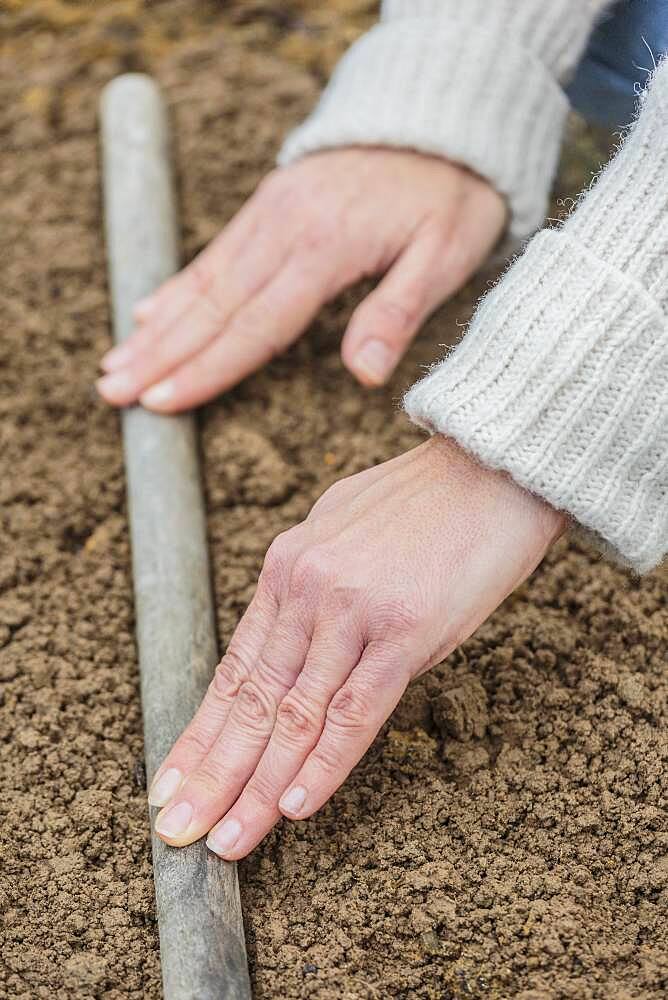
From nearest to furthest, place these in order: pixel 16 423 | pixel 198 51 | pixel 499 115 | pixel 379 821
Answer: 1. pixel 379 821
2. pixel 499 115
3. pixel 16 423
4. pixel 198 51

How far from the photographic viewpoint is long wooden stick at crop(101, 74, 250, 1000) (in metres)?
1.55

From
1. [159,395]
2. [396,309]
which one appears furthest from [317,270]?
[159,395]

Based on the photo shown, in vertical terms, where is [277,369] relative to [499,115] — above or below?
below

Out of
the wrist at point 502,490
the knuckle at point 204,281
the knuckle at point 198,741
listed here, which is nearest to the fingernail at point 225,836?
the knuckle at point 198,741

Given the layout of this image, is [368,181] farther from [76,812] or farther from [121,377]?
[76,812]

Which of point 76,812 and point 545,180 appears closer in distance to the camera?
point 76,812

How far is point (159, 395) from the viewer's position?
228 centimetres

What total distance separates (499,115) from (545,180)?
0.55 ft

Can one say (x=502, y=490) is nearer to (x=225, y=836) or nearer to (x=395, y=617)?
(x=395, y=617)

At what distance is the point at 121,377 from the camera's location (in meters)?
2.32

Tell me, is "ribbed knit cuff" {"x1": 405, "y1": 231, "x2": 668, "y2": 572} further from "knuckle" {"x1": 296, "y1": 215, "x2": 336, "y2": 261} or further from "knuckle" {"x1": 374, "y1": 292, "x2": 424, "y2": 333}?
"knuckle" {"x1": 296, "y1": 215, "x2": 336, "y2": 261}

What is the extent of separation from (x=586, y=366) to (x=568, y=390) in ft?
0.13

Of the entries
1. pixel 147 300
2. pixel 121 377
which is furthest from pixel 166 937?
pixel 147 300

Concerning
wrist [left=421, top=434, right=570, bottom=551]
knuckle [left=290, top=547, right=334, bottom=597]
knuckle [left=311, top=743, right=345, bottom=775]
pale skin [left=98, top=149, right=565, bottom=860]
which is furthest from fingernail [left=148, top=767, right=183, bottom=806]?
wrist [left=421, top=434, right=570, bottom=551]
